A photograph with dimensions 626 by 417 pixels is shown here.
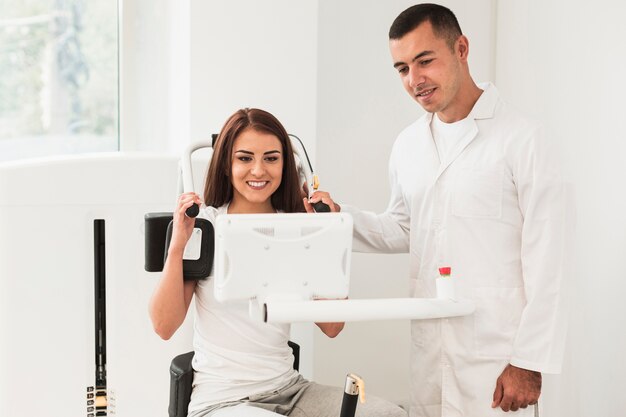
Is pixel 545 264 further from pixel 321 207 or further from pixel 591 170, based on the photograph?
pixel 591 170

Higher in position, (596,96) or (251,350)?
(596,96)

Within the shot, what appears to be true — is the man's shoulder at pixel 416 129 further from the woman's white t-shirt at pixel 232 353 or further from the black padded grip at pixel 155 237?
the black padded grip at pixel 155 237

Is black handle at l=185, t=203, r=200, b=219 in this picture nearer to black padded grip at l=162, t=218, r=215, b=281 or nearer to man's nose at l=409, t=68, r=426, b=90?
black padded grip at l=162, t=218, r=215, b=281

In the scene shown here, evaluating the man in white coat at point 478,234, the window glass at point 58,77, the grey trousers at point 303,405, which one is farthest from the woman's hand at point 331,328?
the window glass at point 58,77

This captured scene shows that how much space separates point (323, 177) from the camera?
2.74 metres

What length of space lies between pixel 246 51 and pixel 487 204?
0.88 metres

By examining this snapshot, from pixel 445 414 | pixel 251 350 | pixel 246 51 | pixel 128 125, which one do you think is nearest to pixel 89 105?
pixel 128 125

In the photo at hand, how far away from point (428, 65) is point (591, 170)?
2.50 ft

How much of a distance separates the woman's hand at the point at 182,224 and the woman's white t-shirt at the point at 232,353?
0.13m

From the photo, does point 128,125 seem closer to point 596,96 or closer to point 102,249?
point 102,249

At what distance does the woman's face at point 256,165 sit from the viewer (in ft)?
5.70

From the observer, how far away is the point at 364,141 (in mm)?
2809

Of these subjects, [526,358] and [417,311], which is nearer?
[417,311]

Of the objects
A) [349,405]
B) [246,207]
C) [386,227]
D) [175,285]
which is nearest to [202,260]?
[175,285]
